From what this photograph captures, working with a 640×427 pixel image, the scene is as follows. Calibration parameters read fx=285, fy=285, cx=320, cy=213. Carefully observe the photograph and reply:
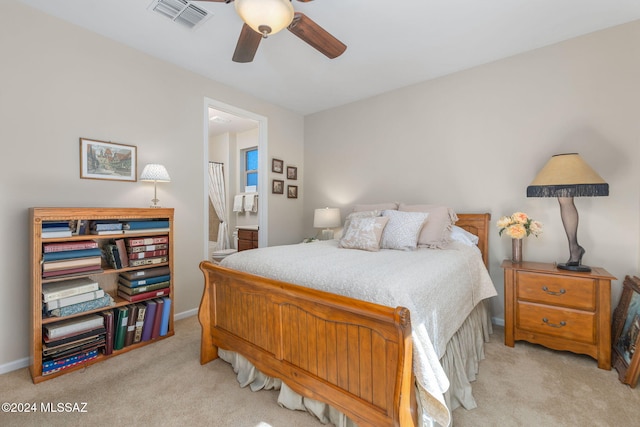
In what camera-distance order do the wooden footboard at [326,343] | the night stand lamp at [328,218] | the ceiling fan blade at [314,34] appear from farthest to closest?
the night stand lamp at [328,218] → the ceiling fan blade at [314,34] → the wooden footboard at [326,343]

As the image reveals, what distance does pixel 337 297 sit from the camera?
4.43ft

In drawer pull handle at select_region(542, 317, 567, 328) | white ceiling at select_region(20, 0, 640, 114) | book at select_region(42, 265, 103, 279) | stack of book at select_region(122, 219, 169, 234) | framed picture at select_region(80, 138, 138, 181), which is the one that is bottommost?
drawer pull handle at select_region(542, 317, 567, 328)

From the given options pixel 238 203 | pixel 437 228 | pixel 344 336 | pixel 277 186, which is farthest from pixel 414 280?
pixel 238 203

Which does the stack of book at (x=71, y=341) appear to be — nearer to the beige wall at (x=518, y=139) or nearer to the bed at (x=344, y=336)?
the bed at (x=344, y=336)

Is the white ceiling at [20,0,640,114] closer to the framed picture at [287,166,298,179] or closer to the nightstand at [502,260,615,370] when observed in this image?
the framed picture at [287,166,298,179]

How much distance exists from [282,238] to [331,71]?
2.28 m

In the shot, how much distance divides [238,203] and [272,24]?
15.0 feet

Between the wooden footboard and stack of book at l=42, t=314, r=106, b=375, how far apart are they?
97 cm

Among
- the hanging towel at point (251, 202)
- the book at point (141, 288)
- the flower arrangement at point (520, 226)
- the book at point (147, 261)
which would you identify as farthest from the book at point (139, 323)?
the hanging towel at point (251, 202)

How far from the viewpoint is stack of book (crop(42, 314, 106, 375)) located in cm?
194

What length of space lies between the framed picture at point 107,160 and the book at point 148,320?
1.16m

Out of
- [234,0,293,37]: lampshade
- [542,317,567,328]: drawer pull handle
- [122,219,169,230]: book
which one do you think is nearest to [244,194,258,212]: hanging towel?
[122,219,169,230]: book

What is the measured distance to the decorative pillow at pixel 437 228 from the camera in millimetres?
2502

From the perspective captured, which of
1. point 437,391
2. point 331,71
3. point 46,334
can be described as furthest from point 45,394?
point 331,71
